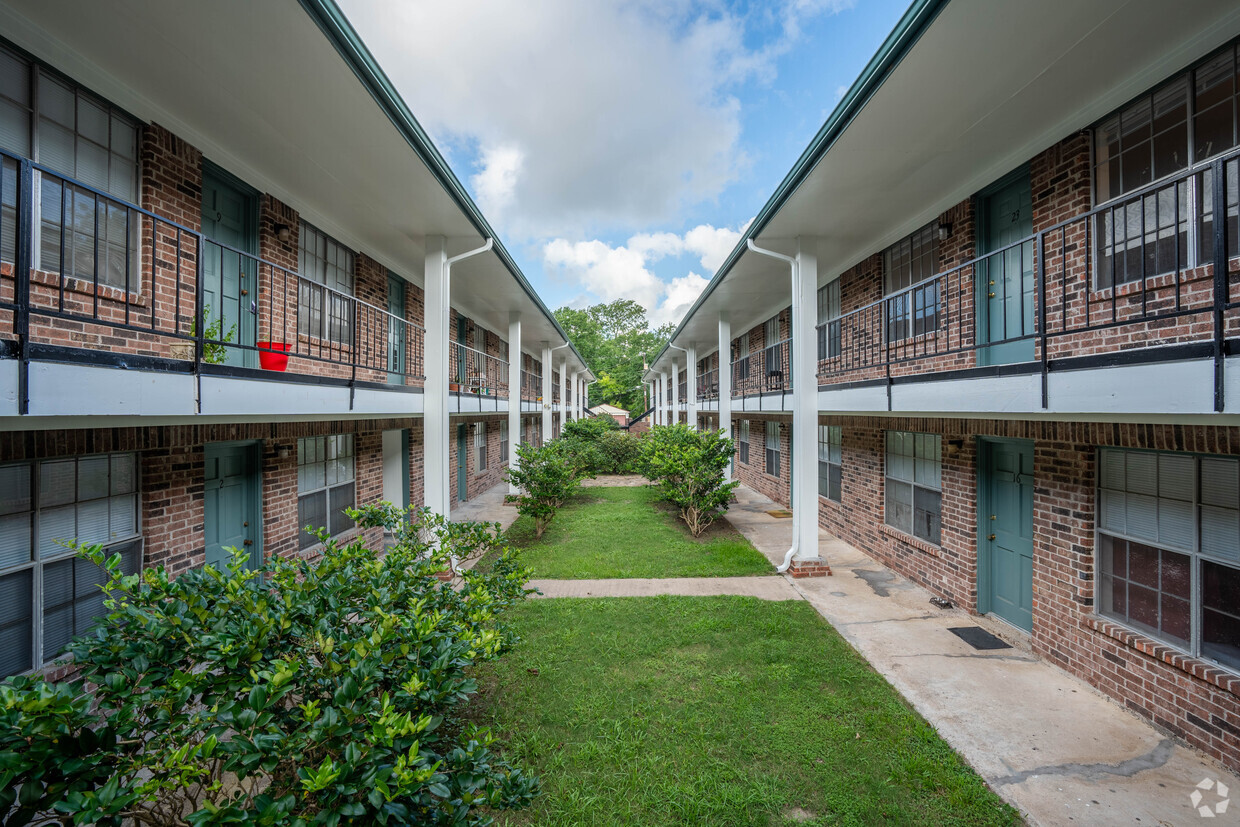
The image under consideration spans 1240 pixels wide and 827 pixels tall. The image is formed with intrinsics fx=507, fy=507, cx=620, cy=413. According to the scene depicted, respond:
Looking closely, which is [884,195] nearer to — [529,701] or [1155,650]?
[1155,650]

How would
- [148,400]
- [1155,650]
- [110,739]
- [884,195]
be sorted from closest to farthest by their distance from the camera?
[110,739] < [148,400] < [1155,650] < [884,195]

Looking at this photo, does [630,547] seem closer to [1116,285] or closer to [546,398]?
[1116,285]

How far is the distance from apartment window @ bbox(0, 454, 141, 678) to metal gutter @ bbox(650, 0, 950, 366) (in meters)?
7.05

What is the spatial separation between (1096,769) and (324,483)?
351 inches

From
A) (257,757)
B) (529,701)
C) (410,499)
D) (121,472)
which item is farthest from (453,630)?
(410,499)

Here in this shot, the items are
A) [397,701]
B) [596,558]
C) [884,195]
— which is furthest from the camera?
[596,558]

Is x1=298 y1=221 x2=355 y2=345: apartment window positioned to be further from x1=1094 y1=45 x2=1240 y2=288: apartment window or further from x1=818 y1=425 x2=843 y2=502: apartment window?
x1=818 y1=425 x2=843 y2=502: apartment window

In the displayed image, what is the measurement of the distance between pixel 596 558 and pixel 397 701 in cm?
665

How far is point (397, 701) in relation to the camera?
235cm

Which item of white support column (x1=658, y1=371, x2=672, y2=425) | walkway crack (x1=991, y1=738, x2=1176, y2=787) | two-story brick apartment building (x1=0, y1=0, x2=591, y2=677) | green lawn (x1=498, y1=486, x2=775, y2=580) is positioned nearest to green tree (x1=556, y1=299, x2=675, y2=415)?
white support column (x1=658, y1=371, x2=672, y2=425)

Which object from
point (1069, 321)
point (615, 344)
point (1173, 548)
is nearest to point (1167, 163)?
point (1069, 321)

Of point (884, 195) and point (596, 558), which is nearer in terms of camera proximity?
point (884, 195)

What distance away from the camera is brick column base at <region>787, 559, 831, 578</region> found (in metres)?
7.82

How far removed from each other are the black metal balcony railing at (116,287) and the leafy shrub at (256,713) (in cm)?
130
